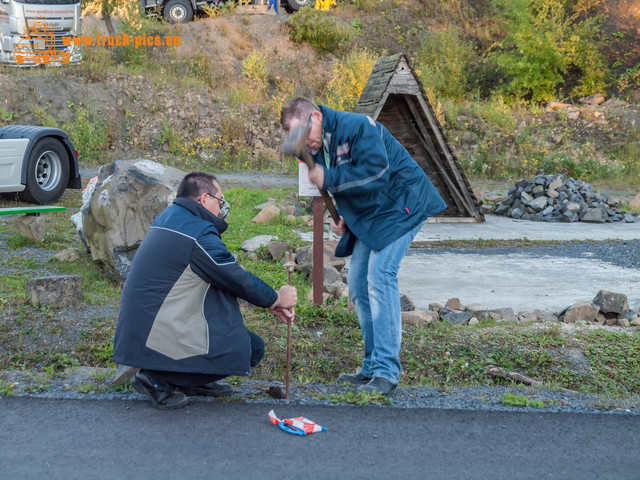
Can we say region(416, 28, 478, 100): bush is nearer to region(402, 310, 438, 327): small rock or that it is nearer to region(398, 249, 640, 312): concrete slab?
region(398, 249, 640, 312): concrete slab

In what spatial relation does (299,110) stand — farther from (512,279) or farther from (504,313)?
(512,279)

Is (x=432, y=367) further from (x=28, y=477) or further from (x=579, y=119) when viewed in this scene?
(x=579, y=119)

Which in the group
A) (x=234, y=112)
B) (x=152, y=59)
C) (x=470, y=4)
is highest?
(x=470, y=4)

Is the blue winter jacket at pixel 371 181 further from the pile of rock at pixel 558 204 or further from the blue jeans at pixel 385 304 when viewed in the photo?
the pile of rock at pixel 558 204

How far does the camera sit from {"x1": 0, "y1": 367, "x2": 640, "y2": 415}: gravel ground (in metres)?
3.91

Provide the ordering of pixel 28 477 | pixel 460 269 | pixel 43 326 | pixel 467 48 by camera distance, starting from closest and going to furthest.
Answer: pixel 28 477, pixel 43 326, pixel 460 269, pixel 467 48

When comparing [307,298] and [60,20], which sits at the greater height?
[60,20]

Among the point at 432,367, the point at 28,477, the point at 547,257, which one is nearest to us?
the point at 28,477

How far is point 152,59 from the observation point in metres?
22.7

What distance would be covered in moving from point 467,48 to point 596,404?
79.7ft

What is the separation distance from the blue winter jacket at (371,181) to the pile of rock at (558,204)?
9.52m

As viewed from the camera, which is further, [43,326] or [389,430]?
[43,326]

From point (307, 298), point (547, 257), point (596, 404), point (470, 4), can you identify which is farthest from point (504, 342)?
point (470, 4)

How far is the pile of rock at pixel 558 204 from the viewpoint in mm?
12844
